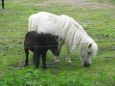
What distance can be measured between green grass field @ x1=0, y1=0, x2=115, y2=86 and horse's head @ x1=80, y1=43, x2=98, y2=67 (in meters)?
0.20

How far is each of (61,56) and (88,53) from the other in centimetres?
160

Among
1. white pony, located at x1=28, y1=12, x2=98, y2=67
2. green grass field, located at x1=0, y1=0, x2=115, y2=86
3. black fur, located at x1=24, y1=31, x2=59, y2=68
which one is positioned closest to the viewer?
green grass field, located at x1=0, y1=0, x2=115, y2=86

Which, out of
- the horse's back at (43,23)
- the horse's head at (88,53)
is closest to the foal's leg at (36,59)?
the horse's back at (43,23)

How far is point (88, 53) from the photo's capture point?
381 inches

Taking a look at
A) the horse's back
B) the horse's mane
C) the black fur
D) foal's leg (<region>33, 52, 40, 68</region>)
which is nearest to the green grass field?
foal's leg (<region>33, 52, 40, 68</region>)

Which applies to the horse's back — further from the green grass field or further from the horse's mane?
the green grass field

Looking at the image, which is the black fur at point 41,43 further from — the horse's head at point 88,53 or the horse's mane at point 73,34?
the horse's head at point 88,53

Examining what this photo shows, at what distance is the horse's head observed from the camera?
9516 millimetres

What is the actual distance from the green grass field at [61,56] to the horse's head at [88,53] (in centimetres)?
20

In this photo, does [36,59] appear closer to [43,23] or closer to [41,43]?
[41,43]

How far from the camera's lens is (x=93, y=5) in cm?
2350

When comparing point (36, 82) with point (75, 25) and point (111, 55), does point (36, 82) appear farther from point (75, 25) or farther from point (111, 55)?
point (111, 55)

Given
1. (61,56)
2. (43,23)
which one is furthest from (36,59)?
(61,56)

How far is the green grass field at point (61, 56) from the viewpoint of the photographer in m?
5.98
